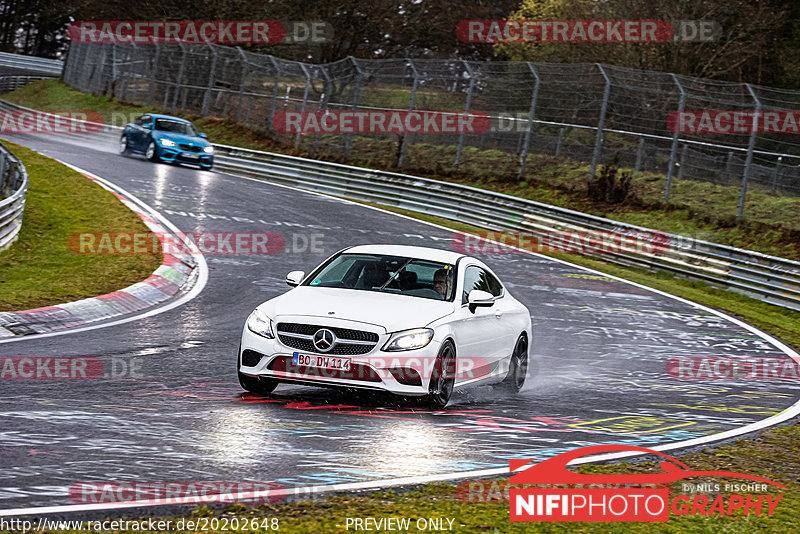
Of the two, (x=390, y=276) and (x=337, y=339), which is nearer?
(x=337, y=339)

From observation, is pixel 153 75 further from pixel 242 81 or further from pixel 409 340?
pixel 409 340

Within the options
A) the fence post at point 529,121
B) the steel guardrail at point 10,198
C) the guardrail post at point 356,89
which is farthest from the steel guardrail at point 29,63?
the steel guardrail at point 10,198

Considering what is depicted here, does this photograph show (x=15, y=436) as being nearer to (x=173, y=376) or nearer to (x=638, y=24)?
(x=173, y=376)

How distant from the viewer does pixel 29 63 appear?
71.0 m

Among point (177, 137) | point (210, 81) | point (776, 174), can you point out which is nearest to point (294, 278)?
point (776, 174)

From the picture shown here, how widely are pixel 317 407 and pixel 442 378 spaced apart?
111cm

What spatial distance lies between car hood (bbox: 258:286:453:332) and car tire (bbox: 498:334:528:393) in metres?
1.65

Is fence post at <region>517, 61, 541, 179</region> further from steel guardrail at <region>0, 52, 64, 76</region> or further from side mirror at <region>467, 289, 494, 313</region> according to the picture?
steel guardrail at <region>0, 52, 64, 76</region>

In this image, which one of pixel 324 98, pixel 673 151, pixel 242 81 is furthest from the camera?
pixel 242 81

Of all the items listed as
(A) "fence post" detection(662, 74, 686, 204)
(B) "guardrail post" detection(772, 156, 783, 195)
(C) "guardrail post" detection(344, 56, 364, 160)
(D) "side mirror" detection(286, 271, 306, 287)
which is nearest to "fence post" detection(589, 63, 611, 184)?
(A) "fence post" detection(662, 74, 686, 204)

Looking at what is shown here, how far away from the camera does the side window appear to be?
10.3 m

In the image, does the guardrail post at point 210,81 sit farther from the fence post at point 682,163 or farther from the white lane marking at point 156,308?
the fence post at point 682,163

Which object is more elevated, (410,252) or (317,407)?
(410,252)

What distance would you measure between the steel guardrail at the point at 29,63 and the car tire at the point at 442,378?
213 ft
